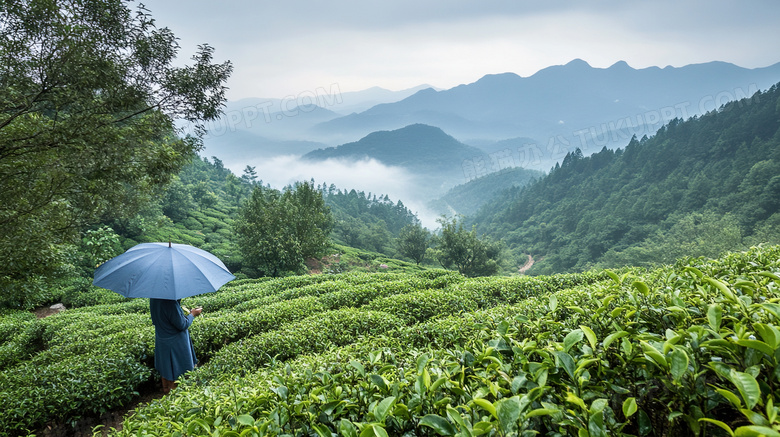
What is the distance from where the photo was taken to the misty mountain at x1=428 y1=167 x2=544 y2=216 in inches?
6319

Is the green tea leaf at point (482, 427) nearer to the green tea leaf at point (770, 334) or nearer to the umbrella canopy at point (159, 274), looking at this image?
the green tea leaf at point (770, 334)

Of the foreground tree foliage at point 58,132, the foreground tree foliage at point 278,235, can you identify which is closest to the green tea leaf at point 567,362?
the foreground tree foliage at point 58,132

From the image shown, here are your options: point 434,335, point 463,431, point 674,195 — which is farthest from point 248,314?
point 674,195

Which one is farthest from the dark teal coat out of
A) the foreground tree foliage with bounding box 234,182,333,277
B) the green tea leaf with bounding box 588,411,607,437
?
the foreground tree foliage with bounding box 234,182,333,277

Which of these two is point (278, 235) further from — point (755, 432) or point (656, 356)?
point (755, 432)

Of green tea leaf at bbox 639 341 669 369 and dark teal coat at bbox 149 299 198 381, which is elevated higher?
green tea leaf at bbox 639 341 669 369

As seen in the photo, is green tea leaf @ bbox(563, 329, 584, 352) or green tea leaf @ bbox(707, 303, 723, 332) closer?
green tea leaf @ bbox(707, 303, 723, 332)

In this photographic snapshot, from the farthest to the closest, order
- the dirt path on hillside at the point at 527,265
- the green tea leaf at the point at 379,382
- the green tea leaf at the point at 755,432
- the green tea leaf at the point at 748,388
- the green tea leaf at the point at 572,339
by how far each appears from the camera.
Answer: the dirt path on hillside at the point at 527,265 < the green tea leaf at the point at 379,382 < the green tea leaf at the point at 572,339 < the green tea leaf at the point at 748,388 < the green tea leaf at the point at 755,432

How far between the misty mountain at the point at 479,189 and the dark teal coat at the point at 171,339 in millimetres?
154201

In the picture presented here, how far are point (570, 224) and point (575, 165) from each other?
24.1 m

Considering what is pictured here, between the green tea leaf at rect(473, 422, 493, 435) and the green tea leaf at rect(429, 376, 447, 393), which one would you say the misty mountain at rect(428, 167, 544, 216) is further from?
the green tea leaf at rect(473, 422, 493, 435)

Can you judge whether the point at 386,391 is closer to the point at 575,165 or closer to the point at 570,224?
the point at 570,224

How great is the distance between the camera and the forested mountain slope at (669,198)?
42.3 meters

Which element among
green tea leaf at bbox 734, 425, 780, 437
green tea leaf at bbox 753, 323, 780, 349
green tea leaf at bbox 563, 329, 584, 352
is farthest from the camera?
green tea leaf at bbox 563, 329, 584, 352
